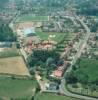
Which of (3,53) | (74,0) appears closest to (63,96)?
(3,53)

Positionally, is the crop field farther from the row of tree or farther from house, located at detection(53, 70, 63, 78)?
the row of tree

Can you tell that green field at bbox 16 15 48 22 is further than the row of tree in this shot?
Yes

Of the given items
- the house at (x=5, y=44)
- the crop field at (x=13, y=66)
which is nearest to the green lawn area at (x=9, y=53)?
the crop field at (x=13, y=66)

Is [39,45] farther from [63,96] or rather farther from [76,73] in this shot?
[63,96]

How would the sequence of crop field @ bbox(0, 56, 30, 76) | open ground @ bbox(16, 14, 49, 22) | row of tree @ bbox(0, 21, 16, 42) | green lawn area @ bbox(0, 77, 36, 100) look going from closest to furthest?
green lawn area @ bbox(0, 77, 36, 100)
crop field @ bbox(0, 56, 30, 76)
row of tree @ bbox(0, 21, 16, 42)
open ground @ bbox(16, 14, 49, 22)

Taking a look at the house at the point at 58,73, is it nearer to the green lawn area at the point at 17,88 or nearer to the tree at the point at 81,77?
the tree at the point at 81,77

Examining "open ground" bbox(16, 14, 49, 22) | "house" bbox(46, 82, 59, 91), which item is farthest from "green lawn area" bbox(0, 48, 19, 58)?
"open ground" bbox(16, 14, 49, 22)
